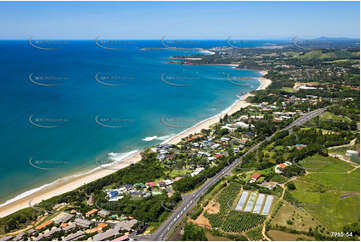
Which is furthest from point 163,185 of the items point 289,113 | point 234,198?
point 289,113

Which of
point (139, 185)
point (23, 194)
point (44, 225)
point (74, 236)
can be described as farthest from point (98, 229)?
point (23, 194)

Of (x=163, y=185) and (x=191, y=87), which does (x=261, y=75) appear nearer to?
(x=191, y=87)

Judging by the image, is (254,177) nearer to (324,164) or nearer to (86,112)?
(324,164)

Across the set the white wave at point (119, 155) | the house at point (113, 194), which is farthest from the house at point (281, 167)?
the white wave at point (119, 155)

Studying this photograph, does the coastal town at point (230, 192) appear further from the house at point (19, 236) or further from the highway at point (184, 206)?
the highway at point (184, 206)

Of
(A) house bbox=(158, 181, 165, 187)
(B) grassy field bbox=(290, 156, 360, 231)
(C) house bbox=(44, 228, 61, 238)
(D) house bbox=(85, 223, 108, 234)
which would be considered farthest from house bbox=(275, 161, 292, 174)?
(C) house bbox=(44, 228, 61, 238)

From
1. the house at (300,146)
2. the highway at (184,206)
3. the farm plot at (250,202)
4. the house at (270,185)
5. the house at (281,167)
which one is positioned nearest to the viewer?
the highway at (184,206)
